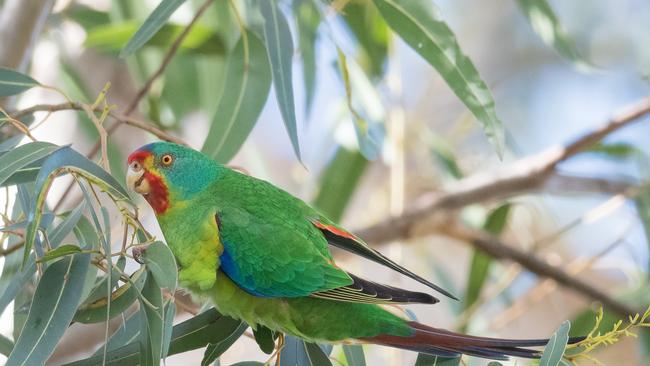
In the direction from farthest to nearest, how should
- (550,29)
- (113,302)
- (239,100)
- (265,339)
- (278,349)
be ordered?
(550,29) → (239,100) → (265,339) → (278,349) → (113,302)

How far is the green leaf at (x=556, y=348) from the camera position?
1.20 m

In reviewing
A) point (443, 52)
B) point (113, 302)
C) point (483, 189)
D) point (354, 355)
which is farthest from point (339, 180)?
point (113, 302)

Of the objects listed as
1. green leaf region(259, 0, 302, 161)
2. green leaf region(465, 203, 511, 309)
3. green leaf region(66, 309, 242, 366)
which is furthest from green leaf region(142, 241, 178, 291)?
green leaf region(465, 203, 511, 309)

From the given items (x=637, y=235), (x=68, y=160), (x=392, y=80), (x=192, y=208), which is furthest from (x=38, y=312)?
(x=637, y=235)

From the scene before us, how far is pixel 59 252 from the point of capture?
1.12m

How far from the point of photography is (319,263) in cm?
131

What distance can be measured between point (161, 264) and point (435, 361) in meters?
0.49

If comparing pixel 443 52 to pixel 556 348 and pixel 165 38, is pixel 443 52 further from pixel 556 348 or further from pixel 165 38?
pixel 165 38

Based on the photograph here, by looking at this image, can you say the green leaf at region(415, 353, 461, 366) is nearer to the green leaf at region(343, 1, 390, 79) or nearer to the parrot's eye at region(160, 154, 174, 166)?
the parrot's eye at region(160, 154, 174, 166)

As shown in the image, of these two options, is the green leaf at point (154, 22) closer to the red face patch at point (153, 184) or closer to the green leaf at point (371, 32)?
the red face patch at point (153, 184)

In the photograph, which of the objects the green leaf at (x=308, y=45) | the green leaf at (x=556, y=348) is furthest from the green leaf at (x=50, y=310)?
the green leaf at (x=308, y=45)

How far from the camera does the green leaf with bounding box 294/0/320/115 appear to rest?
2068 mm

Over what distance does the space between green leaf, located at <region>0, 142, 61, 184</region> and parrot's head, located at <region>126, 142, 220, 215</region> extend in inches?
10.2

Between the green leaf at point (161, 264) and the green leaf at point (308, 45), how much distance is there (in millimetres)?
930
